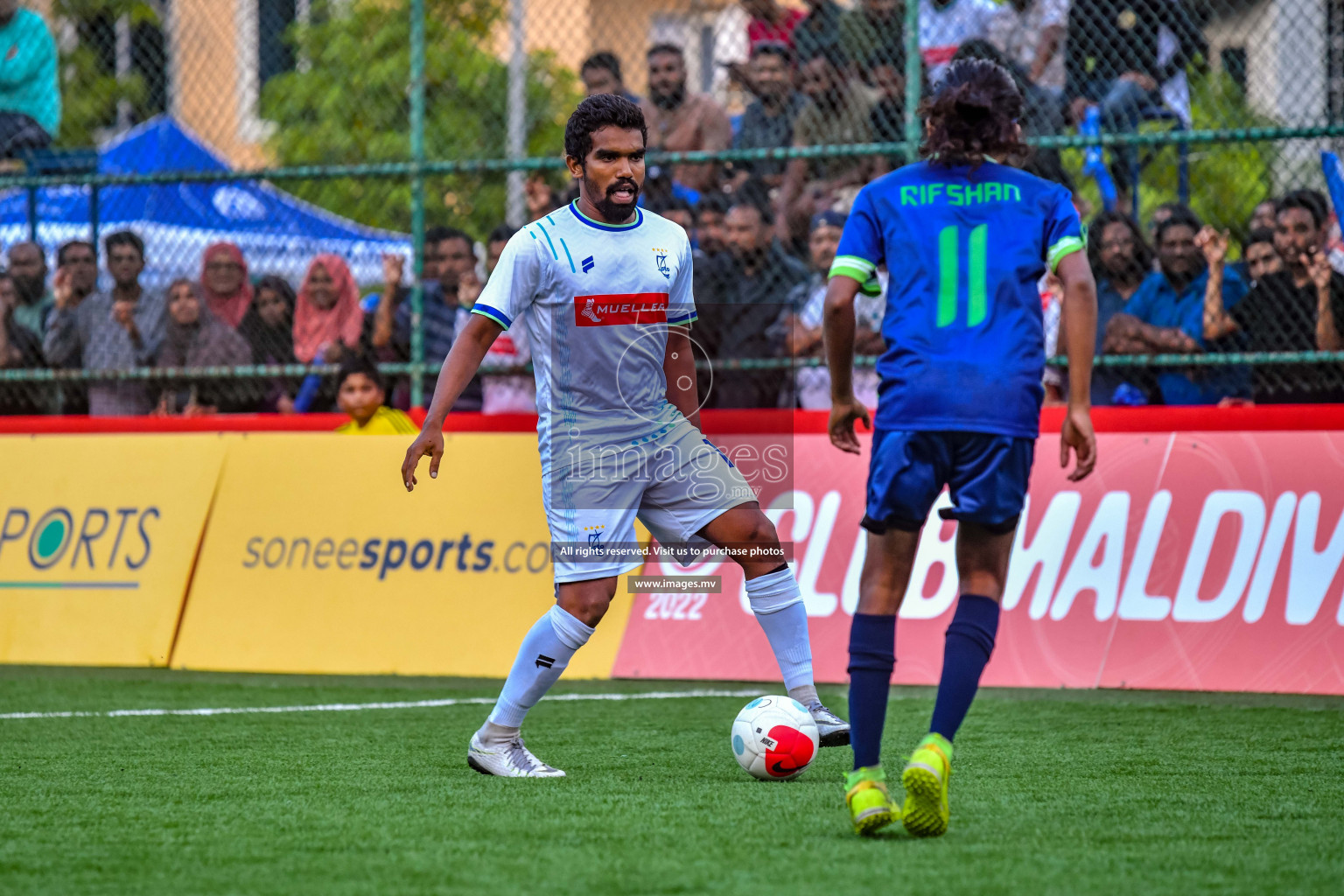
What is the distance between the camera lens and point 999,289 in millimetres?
4395

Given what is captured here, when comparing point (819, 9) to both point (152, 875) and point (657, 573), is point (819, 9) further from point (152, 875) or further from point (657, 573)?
point (152, 875)

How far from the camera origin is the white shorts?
557 centimetres

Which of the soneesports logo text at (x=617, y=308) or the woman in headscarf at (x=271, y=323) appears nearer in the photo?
the soneesports logo text at (x=617, y=308)

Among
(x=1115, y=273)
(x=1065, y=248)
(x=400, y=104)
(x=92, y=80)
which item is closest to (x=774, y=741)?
(x=1065, y=248)

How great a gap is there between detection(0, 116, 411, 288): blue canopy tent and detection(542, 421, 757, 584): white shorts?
5489 mm

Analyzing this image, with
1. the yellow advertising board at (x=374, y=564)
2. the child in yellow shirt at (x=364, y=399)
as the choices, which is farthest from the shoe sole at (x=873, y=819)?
the child in yellow shirt at (x=364, y=399)

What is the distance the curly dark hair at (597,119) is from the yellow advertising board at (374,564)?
351cm

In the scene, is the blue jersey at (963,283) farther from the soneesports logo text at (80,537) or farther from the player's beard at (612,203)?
the soneesports logo text at (80,537)

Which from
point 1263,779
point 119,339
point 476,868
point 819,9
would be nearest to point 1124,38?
point 819,9

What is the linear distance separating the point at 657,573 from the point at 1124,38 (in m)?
3.87

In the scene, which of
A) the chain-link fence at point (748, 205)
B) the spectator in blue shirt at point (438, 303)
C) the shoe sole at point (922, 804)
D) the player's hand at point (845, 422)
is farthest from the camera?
the spectator in blue shirt at point (438, 303)

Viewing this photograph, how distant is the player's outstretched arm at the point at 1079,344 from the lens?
14.2 ft

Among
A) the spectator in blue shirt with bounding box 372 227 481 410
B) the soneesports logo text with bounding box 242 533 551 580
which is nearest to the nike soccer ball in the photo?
the soneesports logo text with bounding box 242 533 551 580

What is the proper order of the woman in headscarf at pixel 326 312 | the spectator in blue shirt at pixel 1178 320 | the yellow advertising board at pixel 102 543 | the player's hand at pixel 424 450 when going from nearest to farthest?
the player's hand at pixel 424 450, the spectator in blue shirt at pixel 1178 320, the yellow advertising board at pixel 102 543, the woman in headscarf at pixel 326 312
